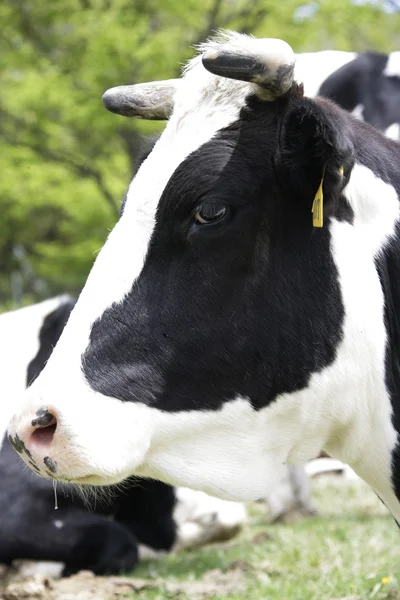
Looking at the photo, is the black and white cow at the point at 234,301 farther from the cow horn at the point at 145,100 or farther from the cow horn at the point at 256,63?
the cow horn at the point at 145,100

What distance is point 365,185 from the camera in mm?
2486

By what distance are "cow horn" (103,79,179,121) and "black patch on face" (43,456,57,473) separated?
1.18 meters

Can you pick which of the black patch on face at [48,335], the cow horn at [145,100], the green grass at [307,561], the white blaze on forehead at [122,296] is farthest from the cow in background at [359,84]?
the white blaze on forehead at [122,296]

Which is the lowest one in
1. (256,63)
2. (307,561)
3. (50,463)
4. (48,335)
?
(307,561)

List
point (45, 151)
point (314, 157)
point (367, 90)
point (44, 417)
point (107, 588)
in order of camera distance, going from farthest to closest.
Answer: point (45, 151)
point (367, 90)
point (107, 588)
point (314, 157)
point (44, 417)

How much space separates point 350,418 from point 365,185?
2.13ft

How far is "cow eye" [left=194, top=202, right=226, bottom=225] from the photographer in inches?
92.7

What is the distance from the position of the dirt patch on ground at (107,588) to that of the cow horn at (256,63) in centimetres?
232

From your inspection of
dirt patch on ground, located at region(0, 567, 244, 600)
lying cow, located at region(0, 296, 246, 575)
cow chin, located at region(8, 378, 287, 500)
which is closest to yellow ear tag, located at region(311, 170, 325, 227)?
cow chin, located at region(8, 378, 287, 500)

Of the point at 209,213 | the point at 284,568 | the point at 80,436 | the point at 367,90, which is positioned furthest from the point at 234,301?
the point at 367,90

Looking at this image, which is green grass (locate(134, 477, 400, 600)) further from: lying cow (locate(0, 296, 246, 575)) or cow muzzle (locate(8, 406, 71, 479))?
cow muzzle (locate(8, 406, 71, 479))

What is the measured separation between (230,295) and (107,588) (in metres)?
2.09

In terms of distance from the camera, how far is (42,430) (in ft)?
7.45

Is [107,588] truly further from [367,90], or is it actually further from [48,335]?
[367,90]
